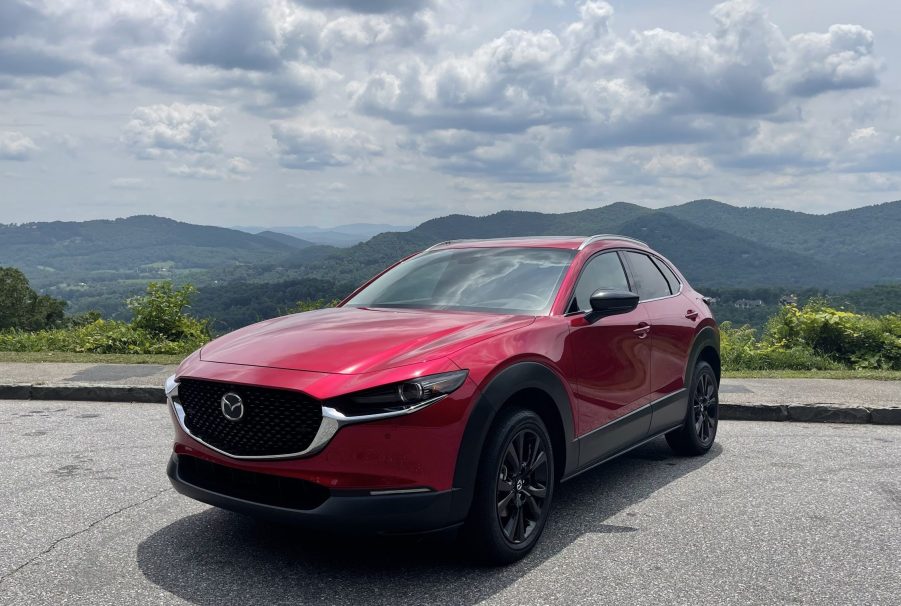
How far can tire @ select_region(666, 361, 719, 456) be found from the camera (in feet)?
21.1

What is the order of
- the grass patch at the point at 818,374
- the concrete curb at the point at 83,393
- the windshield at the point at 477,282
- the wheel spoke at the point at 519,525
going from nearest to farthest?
the wheel spoke at the point at 519,525, the windshield at the point at 477,282, the concrete curb at the point at 83,393, the grass patch at the point at 818,374

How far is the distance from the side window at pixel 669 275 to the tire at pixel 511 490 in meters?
2.59

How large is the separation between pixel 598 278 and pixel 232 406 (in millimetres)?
2619

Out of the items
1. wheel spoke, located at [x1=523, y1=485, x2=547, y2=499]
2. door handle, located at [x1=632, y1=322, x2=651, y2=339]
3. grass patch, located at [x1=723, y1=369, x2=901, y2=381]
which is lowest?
grass patch, located at [x1=723, y1=369, x2=901, y2=381]

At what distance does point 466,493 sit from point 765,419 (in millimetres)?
5408

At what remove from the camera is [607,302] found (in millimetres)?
4816

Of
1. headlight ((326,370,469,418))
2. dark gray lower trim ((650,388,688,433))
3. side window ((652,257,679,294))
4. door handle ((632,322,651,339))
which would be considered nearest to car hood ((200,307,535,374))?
headlight ((326,370,469,418))

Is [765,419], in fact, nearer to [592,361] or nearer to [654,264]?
[654,264]

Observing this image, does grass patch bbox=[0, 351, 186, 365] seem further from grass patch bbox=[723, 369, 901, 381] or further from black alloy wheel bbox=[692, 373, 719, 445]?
grass patch bbox=[723, 369, 901, 381]

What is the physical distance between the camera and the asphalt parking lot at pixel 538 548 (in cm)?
380

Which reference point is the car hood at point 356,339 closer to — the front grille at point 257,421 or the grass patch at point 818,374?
the front grille at point 257,421

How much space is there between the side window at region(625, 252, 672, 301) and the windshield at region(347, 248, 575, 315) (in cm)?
87

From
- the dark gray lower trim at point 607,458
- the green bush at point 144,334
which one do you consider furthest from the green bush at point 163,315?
the dark gray lower trim at point 607,458

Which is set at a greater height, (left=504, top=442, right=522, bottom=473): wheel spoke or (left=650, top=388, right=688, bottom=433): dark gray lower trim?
(left=504, top=442, right=522, bottom=473): wheel spoke
